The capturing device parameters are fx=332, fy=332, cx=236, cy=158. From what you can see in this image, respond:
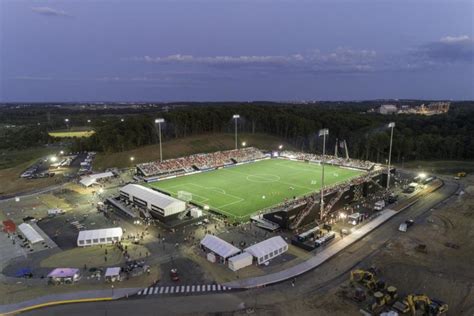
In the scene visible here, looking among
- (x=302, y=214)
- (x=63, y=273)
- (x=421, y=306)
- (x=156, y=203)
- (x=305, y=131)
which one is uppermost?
(x=305, y=131)

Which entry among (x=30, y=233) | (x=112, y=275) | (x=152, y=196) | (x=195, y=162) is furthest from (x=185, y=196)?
(x=195, y=162)

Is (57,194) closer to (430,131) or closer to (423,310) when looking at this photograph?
(423,310)

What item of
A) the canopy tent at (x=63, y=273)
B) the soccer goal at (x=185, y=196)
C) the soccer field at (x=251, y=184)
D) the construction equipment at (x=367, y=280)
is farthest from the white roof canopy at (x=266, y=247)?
the soccer goal at (x=185, y=196)

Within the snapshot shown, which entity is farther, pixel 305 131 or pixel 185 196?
pixel 305 131

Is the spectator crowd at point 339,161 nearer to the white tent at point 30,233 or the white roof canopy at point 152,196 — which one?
the white roof canopy at point 152,196

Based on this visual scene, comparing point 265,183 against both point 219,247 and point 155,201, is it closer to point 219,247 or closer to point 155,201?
point 155,201

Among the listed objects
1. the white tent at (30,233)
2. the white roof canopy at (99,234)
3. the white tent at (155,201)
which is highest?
the white tent at (155,201)
